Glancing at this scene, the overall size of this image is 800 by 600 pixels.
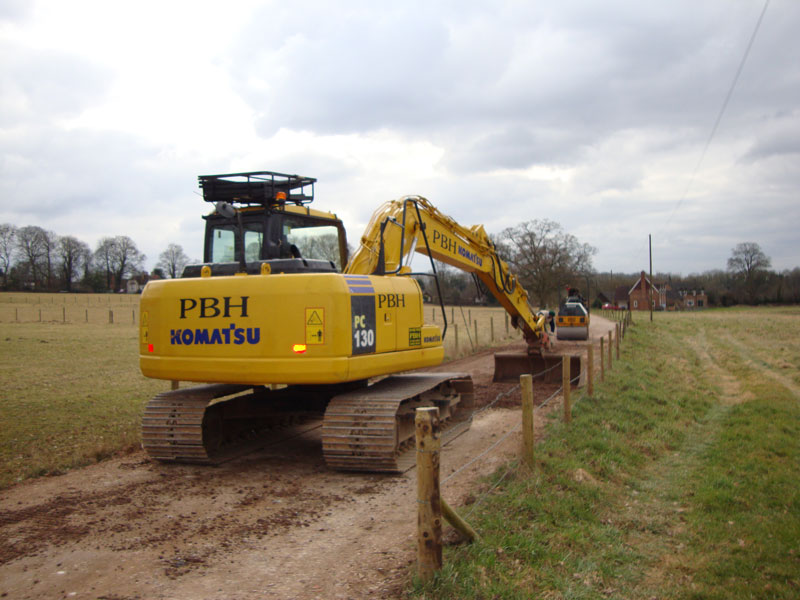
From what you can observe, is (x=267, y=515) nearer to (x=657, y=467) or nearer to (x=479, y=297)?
(x=657, y=467)

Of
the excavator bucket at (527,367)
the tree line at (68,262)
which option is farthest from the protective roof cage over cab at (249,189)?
the tree line at (68,262)

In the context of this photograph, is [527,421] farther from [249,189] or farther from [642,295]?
[642,295]

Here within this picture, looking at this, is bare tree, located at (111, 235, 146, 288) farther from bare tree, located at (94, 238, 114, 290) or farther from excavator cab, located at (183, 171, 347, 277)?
excavator cab, located at (183, 171, 347, 277)

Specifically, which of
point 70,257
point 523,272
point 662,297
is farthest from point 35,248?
point 662,297

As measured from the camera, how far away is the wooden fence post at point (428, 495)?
3.99 meters

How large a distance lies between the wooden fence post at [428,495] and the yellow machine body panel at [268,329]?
288cm

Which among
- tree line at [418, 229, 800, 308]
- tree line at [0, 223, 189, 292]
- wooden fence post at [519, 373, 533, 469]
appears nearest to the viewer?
wooden fence post at [519, 373, 533, 469]

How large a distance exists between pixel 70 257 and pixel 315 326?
263ft

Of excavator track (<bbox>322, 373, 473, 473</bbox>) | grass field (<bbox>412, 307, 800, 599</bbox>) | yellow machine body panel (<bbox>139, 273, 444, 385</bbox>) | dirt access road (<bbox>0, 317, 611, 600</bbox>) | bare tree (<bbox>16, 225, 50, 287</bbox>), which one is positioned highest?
bare tree (<bbox>16, 225, 50, 287</bbox>)

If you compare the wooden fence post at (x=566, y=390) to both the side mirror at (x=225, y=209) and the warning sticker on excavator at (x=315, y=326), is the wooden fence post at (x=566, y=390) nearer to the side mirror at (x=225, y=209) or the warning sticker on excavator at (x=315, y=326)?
the warning sticker on excavator at (x=315, y=326)

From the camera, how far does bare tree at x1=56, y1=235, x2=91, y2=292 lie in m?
76.6

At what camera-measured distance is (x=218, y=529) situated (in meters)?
5.41

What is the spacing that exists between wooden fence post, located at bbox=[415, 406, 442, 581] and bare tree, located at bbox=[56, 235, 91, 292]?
82.8m

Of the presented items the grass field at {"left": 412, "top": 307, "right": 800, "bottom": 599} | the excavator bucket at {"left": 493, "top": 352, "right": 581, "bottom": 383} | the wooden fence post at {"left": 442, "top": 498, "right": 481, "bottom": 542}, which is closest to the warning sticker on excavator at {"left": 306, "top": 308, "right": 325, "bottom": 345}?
the grass field at {"left": 412, "top": 307, "right": 800, "bottom": 599}
